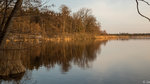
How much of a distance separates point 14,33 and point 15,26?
50 centimetres

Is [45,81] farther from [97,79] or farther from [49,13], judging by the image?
[49,13]

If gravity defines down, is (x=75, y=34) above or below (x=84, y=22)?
below

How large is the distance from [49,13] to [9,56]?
19.4 feet

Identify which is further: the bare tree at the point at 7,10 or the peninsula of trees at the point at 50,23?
the peninsula of trees at the point at 50,23

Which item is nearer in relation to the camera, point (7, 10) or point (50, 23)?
point (7, 10)

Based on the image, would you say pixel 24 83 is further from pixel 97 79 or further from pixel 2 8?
pixel 2 8

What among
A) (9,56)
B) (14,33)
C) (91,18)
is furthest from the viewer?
(91,18)

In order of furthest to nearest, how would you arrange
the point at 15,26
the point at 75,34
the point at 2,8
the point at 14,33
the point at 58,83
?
1. the point at 75,34
2. the point at 58,83
3. the point at 15,26
4. the point at 14,33
5. the point at 2,8

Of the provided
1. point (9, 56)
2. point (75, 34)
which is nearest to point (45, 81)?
point (9, 56)

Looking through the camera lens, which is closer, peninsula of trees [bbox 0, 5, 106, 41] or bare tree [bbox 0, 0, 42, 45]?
bare tree [bbox 0, 0, 42, 45]

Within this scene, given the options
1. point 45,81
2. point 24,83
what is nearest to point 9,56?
point 24,83

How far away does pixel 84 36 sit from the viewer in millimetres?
43688

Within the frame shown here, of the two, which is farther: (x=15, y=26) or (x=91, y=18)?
(x=91, y=18)

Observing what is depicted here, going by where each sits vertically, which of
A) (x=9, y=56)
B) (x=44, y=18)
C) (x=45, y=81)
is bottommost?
(x=45, y=81)
